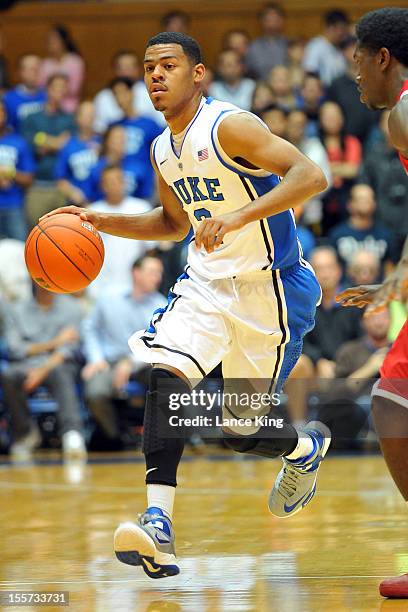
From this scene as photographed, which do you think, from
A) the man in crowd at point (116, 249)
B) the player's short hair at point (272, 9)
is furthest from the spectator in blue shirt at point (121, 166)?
the player's short hair at point (272, 9)

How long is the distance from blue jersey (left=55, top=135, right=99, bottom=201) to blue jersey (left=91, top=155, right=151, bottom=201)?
107mm

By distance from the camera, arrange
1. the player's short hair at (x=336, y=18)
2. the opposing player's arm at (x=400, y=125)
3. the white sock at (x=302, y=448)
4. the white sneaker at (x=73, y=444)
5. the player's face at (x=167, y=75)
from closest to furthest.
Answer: the opposing player's arm at (x=400, y=125)
the player's face at (x=167, y=75)
the white sock at (x=302, y=448)
the white sneaker at (x=73, y=444)
the player's short hair at (x=336, y=18)

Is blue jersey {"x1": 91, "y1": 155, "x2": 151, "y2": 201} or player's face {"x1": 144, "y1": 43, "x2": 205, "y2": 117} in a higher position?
player's face {"x1": 144, "y1": 43, "x2": 205, "y2": 117}

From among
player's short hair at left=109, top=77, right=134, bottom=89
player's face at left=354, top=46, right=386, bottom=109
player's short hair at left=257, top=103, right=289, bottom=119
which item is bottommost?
player's face at left=354, top=46, right=386, bottom=109

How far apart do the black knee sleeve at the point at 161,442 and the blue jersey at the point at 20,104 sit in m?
8.81

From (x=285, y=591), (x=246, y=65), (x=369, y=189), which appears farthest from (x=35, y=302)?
(x=285, y=591)

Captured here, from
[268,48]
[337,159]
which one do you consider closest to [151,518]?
[337,159]

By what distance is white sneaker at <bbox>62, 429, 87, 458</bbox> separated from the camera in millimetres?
9742

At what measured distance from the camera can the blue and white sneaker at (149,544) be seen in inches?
166

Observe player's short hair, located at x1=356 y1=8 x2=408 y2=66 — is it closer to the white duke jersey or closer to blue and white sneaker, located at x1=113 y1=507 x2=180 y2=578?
the white duke jersey

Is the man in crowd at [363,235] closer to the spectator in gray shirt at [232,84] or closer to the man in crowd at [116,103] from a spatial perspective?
the spectator in gray shirt at [232,84]

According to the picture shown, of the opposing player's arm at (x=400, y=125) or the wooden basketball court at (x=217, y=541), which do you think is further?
the wooden basketball court at (x=217, y=541)

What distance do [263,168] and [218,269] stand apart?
1.80 ft

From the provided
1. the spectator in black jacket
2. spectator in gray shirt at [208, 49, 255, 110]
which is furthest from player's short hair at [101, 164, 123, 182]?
the spectator in black jacket
